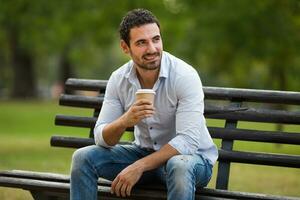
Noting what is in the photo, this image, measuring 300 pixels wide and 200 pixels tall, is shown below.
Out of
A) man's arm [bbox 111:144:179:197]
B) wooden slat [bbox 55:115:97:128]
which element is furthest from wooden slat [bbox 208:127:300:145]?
wooden slat [bbox 55:115:97:128]

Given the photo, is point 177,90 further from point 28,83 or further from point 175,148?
point 28,83

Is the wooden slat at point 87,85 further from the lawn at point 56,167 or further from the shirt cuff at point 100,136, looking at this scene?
the lawn at point 56,167

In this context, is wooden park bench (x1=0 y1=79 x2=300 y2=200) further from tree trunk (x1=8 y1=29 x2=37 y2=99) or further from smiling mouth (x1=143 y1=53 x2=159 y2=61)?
tree trunk (x1=8 y1=29 x2=37 y2=99)

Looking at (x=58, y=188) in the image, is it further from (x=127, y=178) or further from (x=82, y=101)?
(x=82, y=101)

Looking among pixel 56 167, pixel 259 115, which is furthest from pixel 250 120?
pixel 56 167

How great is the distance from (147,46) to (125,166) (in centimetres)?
80

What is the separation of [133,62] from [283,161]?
1.16 m

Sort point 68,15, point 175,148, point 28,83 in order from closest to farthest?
1. point 175,148
2. point 68,15
3. point 28,83

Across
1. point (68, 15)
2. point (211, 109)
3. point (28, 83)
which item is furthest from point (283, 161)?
point (28, 83)

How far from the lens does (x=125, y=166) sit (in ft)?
16.5

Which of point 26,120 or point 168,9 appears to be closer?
point 168,9

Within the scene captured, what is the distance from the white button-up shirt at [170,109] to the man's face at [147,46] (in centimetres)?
9

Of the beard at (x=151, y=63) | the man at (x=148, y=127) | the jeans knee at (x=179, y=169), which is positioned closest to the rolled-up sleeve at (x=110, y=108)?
the man at (x=148, y=127)

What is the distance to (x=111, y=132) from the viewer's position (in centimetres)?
483
